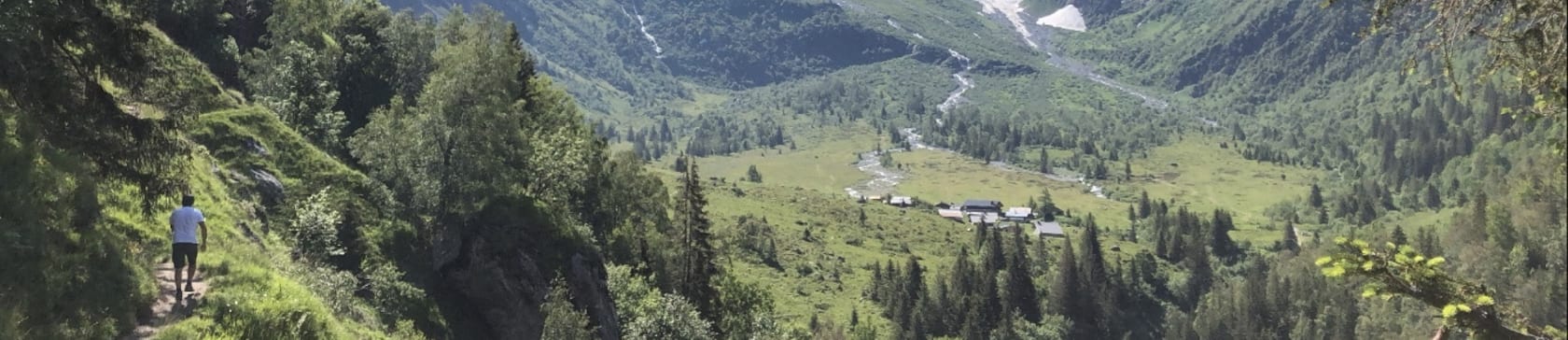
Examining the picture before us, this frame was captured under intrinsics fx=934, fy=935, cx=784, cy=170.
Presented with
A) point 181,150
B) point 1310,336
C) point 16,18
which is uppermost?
point 16,18

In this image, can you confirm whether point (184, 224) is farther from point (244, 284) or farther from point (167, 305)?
point (244, 284)

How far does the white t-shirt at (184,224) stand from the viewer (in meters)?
21.6

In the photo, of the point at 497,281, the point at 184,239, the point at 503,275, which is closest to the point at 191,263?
the point at 184,239

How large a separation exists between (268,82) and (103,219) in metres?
44.3

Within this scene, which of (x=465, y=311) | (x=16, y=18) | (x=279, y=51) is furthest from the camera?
(x=279, y=51)

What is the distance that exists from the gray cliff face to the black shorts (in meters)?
32.5

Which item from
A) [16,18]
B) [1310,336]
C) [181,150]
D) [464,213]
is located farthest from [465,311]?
[1310,336]

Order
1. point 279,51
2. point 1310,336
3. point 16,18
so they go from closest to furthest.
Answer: point 16,18 < point 279,51 < point 1310,336

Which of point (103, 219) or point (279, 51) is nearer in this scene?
point (103, 219)

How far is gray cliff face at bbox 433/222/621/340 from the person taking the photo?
54594 mm

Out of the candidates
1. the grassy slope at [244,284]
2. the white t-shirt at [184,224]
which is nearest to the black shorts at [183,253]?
the white t-shirt at [184,224]

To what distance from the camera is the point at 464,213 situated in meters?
56.1

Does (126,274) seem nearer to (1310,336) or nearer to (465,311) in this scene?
(465,311)

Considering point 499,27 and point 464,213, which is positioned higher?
point 499,27
